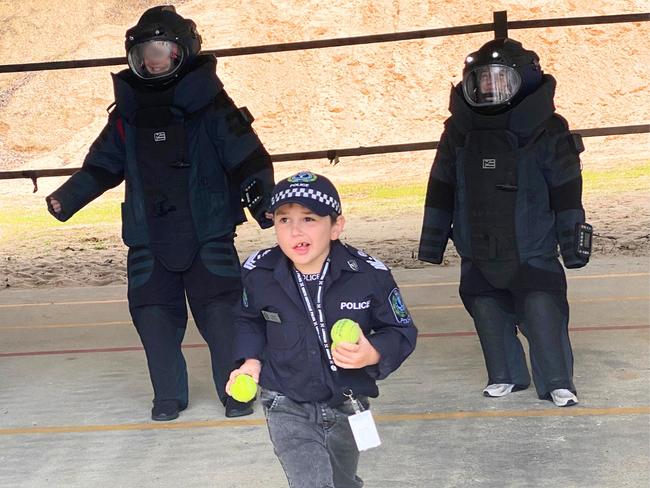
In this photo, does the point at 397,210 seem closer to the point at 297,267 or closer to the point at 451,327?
the point at 451,327

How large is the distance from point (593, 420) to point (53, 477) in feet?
6.71

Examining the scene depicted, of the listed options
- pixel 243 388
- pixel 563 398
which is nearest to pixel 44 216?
pixel 563 398

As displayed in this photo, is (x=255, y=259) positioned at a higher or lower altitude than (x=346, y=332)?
higher

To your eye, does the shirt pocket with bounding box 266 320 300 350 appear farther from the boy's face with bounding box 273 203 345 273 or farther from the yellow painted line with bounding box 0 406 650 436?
the yellow painted line with bounding box 0 406 650 436

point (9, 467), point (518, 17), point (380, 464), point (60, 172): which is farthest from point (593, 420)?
point (518, 17)

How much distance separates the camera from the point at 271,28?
33.4m

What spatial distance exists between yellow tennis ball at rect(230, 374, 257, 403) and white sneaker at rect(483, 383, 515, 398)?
2.15 meters

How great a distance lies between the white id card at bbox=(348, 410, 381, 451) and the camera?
3330mm

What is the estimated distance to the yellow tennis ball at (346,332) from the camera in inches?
128

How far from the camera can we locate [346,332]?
3258 millimetres

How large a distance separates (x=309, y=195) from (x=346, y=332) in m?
0.42

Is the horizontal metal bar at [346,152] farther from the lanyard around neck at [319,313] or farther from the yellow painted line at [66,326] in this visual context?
the lanyard around neck at [319,313]

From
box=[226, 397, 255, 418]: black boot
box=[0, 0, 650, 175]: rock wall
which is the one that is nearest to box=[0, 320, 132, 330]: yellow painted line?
box=[226, 397, 255, 418]: black boot

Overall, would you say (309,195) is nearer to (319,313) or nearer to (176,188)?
(319,313)
